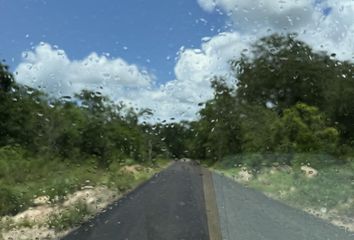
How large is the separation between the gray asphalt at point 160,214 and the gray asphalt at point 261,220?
472 millimetres

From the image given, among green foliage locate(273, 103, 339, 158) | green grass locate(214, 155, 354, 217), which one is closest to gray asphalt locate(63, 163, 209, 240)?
green grass locate(214, 155, 354, 217)

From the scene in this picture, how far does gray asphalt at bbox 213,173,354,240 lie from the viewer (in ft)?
25.6

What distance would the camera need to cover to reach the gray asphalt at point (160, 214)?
8.28 meters

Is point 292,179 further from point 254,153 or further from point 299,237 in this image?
point 299,237

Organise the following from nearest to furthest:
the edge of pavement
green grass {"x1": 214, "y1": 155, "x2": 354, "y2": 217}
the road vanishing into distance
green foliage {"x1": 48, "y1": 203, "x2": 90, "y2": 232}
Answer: the road vanishing into distance < the edge of pavement < green foliage {"x1": 48, "y1": 203, "x2": 90, "y2": 232} < green grass {"x1": 214, "y1": 155, "x2": 354, "y2": 217}

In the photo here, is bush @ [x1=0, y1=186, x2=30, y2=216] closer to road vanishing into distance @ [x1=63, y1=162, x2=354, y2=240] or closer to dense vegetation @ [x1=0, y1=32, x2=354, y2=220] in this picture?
dense vegetation @ [x1=0, y1=32, x2=354, y2=220]

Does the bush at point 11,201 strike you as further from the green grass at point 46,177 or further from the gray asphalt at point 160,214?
the gray asphalt at point 160,214

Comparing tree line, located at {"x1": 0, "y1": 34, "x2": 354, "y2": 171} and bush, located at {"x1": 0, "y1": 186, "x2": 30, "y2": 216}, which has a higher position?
tree line, located at {"x1": 0, "y1": 34, "x2": 354, "y2": 171}

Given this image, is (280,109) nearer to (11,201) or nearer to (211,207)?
(211,207)

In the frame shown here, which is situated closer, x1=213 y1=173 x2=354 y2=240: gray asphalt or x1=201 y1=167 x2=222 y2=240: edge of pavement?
x1=213 y1=173 x2=354 y2=240: gray asphalt

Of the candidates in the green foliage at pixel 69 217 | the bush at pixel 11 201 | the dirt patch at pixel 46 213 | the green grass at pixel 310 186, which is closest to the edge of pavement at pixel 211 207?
the green grass at pixel 310 186

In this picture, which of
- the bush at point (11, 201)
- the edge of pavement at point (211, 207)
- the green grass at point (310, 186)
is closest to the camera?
the edge of pavement at point (211, 207)

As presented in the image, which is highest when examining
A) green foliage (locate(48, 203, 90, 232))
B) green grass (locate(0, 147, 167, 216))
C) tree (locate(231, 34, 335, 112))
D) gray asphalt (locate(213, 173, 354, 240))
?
tree (locate(231, 34, 335, 112))

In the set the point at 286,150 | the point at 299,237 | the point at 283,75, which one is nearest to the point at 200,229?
the point at 299,237
